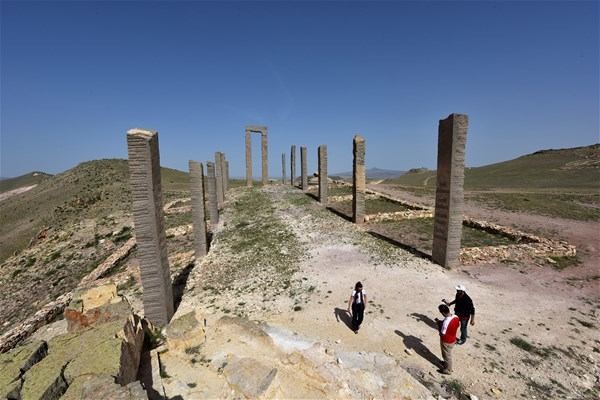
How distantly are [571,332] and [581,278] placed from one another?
465 cm

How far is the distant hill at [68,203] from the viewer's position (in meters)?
25.2

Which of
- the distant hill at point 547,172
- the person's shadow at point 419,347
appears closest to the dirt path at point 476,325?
the person's shadow at point 419,347

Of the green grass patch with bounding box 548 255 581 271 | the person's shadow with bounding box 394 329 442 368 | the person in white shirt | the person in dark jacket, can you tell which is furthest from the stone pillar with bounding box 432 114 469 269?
the person in white shirt

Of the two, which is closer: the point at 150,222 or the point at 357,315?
A: the point at 150,222

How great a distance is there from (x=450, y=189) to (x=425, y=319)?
18.3 ft

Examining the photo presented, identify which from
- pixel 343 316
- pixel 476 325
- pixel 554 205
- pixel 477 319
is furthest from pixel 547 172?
pixel 343 316

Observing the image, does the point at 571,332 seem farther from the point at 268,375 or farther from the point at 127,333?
the point at 127,333

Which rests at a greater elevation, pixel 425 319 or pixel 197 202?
pixel 197 202

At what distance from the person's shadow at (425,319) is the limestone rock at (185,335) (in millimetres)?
5928

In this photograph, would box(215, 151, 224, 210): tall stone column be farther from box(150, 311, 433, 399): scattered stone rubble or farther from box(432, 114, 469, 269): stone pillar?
box(150, 311, 433, 399): scattered stone rubble

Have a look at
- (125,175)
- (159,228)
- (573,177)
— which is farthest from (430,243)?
(573,177)

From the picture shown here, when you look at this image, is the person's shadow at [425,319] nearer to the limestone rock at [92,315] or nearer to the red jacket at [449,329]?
the red jacket at [449,329]

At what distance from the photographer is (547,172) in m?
46.3

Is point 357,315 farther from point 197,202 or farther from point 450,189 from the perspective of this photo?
point 197,202
